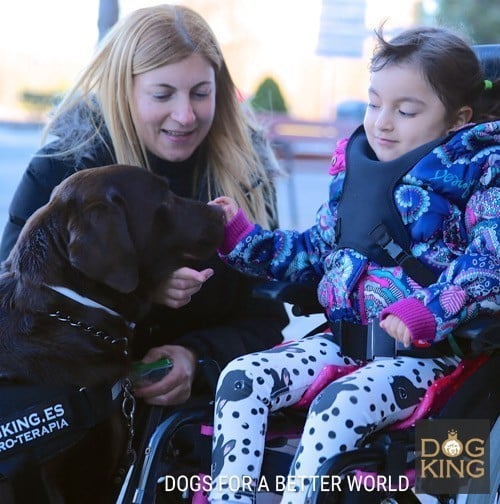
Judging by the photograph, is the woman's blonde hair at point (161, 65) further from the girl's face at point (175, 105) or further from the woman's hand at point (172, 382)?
the woman's hand at point (172, 382)

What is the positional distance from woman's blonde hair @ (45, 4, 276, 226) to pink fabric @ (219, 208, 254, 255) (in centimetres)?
35

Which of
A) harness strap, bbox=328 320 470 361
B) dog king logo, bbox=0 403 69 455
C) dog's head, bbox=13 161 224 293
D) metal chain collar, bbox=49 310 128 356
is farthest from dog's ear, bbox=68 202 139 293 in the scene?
harness strap, bbox=328 320 470 361

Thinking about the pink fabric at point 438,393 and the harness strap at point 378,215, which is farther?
the harness strap at point 378,215

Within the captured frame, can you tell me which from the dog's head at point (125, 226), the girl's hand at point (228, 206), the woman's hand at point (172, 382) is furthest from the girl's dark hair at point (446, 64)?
the woman's hand at point (172, 382)

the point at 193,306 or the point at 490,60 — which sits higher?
the point at 490,60

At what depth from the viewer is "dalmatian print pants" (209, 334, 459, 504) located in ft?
6.61

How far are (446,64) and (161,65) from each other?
3.05 ft

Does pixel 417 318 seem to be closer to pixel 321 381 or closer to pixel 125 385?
pixel 321 381

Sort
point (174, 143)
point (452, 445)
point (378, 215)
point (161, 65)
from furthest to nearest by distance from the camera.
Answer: point (174, 143)
point (161, 65)
point (378, 215)
point (452, 445)

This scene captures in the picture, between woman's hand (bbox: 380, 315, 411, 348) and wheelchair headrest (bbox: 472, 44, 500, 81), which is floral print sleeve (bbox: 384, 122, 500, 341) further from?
wheelchair headrest (bbox: 472, 44, 500, 81)

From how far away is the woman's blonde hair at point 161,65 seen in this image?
110 inches

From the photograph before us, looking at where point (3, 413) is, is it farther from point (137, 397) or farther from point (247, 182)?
point (247, 182)

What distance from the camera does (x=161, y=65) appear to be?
275 centimetres

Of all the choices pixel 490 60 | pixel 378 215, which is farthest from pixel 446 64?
pixel 378 215
